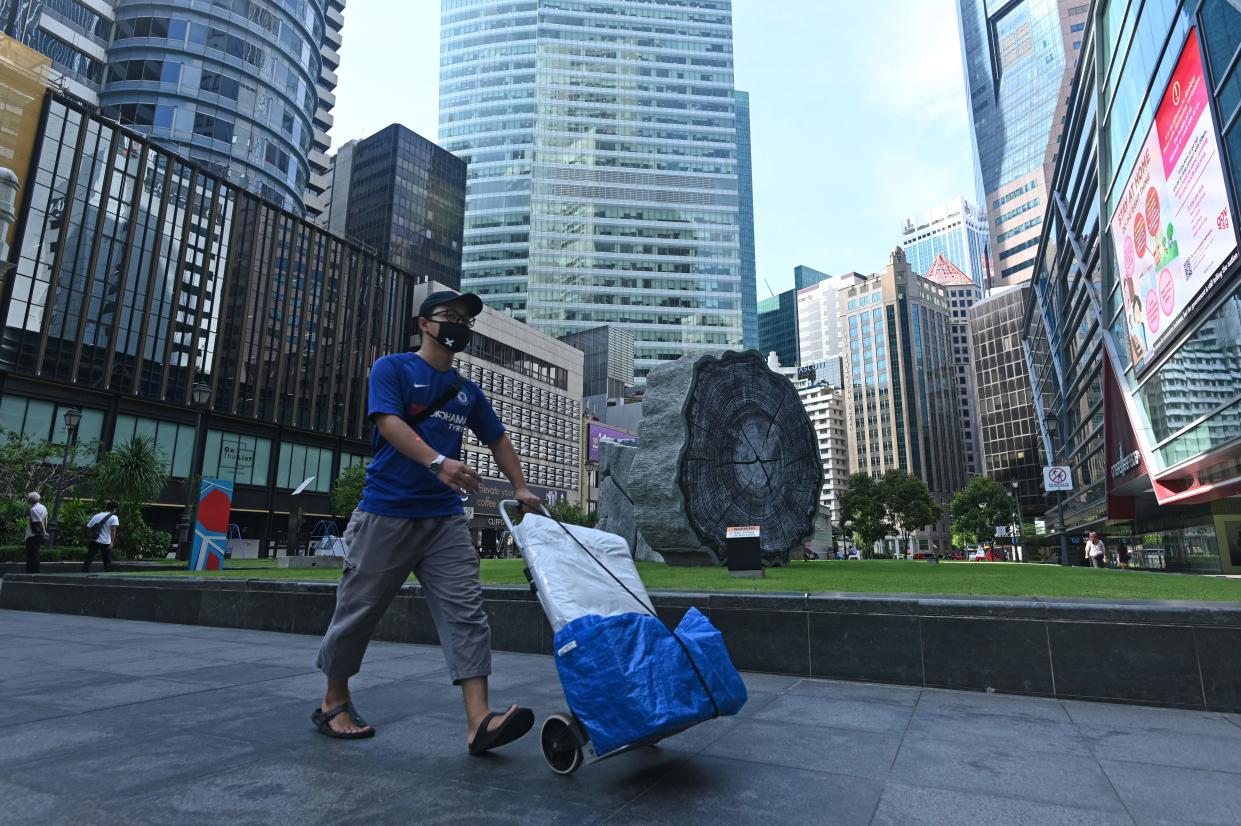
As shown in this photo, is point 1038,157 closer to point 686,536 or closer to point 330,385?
point 330,385

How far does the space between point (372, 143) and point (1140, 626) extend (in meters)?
105

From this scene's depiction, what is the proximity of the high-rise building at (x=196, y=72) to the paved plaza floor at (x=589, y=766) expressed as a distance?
64299mm

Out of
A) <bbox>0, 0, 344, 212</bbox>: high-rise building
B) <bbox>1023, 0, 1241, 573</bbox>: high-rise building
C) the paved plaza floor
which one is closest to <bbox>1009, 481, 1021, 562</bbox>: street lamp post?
<bbox>1023, 0, 1241, 573</bbox>: high-rise building

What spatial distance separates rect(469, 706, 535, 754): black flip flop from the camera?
2854 mm

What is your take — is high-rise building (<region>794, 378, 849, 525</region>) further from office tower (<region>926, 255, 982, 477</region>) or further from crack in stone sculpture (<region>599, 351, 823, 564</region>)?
crack in stone sculpture (<region>599, 351, 823, 564</region>)

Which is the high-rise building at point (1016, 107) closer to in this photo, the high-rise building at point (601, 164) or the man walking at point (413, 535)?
the high-rise building at point (601, 164)

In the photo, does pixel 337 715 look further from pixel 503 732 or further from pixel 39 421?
pixel 39 421

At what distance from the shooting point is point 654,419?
13547 mm

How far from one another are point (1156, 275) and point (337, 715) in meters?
33.0

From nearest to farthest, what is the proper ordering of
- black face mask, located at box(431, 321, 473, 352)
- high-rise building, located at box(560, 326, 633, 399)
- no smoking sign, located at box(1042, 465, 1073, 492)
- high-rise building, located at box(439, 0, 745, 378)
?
black face mask, located at box(431, 321, 473, 352) < no smoking sign, located at box(1042, 465, 1073, 492) < high-rise building, located at box(560, 326, 633, 399) < high-rise building, located at box(439, 0, 745, 378)

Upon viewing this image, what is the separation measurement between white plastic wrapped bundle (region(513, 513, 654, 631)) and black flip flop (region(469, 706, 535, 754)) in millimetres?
407

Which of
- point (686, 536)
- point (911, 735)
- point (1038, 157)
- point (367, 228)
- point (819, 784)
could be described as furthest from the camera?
point (1038, 157)

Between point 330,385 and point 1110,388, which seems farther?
point 330,385

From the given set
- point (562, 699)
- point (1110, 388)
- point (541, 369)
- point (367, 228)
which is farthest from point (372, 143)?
point (562, 699)
